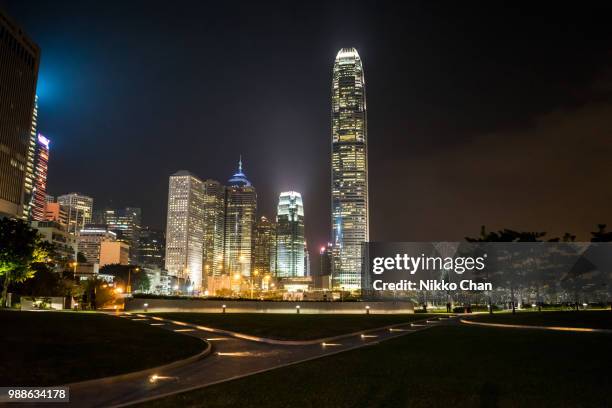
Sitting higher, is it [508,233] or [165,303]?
[508,233]

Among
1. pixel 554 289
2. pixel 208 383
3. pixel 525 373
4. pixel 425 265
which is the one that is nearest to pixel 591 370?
pixel 525 373

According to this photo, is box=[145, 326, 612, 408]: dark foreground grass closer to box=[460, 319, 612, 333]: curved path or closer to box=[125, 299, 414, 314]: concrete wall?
box=[460, 319, 612, 333]: curved path

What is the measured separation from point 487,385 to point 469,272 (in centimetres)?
5962

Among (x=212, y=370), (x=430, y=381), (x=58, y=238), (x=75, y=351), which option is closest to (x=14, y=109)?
(x=58, y=238)

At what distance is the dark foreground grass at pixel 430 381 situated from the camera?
33.1 feet

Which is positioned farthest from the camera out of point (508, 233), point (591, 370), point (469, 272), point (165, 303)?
point (508, 233)

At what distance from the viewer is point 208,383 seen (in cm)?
1216

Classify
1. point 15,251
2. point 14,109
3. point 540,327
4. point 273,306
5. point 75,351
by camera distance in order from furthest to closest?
point 14,109 → point 273,306 → point 15,251 → point 540,327 → point 75,351

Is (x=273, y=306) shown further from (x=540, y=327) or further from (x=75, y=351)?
(x=75, y=351)

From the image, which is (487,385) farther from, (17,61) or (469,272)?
(17,61)

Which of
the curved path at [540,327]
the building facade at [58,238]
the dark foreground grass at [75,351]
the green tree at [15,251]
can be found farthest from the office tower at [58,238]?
the dark foreground grass at [75,351]

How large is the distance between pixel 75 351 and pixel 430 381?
10.0 metres

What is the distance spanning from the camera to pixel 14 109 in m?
133

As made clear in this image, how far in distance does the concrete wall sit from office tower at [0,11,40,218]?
91.7 m
